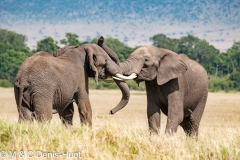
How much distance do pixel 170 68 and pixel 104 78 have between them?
1076 mm

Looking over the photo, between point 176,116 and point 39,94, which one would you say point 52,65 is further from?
point 176,116

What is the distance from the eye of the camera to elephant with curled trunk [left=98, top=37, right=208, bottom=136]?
10.7m

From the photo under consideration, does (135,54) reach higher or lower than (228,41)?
higher

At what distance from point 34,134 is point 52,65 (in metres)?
2.03

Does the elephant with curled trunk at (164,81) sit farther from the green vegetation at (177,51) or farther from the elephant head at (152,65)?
the green vegetation at (177,51)

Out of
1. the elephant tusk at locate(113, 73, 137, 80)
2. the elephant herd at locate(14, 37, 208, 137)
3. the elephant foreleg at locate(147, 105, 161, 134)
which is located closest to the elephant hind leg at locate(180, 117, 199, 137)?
the elephant herd at locate(14, 37, 208, 137)

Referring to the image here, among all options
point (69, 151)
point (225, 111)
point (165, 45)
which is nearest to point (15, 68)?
point (165, 45)

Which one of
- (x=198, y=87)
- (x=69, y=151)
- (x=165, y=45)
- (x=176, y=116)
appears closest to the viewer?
(x=69, y=151)

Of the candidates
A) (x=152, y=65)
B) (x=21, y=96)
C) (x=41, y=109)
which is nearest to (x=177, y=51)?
(x=152, y=65)

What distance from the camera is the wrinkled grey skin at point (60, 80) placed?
9.71 meters

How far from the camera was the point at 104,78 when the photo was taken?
446 inches

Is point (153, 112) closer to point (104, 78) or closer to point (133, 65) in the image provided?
point (133, 65)

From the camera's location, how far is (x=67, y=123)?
419 inches

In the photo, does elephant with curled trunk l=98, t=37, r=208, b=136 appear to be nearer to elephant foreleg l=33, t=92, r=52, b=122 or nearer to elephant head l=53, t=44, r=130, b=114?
elephant head l=53, t=44, r=130, b=114
